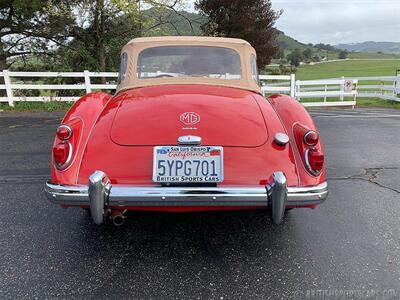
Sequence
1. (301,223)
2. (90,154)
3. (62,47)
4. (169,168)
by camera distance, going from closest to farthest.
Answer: (169,168) → (90,154) → (301,223) → (62,47)

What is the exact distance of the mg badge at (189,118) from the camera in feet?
8.99

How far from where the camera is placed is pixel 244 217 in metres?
3.43

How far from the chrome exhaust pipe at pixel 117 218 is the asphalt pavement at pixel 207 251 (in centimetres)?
9

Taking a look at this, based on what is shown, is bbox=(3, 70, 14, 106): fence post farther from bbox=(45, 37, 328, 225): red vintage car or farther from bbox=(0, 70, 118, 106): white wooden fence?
bbox=(45, 37, 328, 225): red vintage car

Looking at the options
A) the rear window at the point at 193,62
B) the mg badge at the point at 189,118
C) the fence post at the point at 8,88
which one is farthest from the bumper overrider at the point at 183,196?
the fence post at the point at 8,88

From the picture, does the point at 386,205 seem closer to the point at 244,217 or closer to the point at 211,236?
the point at 244,217

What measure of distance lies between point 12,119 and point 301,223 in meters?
8.90

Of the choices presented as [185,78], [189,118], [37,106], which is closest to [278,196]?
[189,118]

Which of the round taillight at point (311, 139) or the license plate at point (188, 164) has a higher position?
the round taillight at point (311, 139)

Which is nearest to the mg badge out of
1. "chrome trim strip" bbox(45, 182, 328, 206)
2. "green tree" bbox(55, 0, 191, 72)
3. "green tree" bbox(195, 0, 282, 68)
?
"chrome trim strip" bbox(45, 182, 328, 206)

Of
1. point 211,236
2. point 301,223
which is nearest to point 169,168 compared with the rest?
point 211,236

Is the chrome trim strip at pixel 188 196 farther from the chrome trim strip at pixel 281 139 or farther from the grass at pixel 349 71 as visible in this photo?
the grass at pixel 349 71

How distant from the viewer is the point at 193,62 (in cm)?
374

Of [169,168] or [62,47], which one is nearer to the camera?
[169,168]
